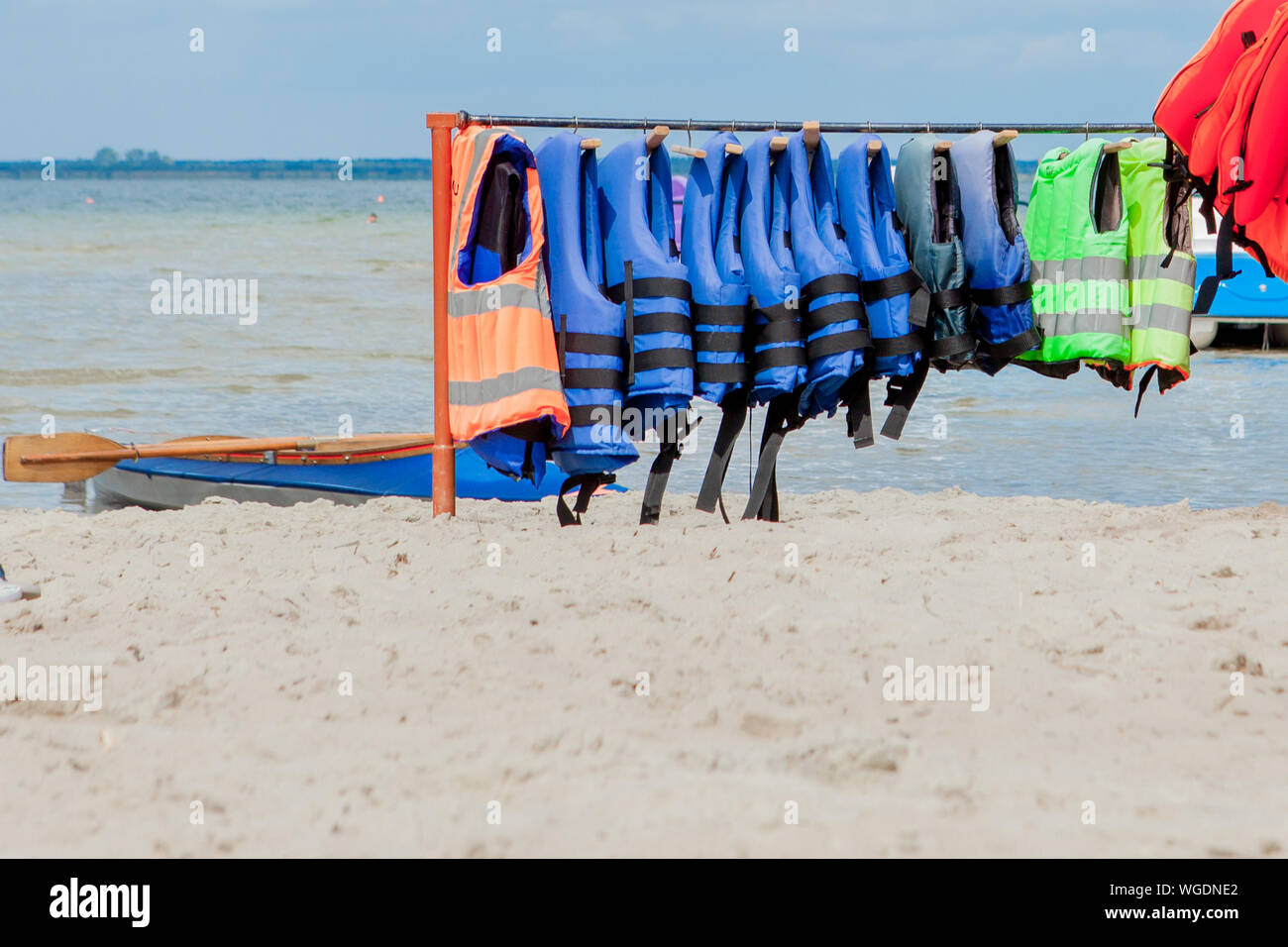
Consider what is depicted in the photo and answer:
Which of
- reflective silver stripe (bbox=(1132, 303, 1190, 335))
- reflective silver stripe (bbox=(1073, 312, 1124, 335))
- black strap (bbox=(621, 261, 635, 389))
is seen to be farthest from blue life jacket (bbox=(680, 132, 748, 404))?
reflective silver stripe (bbox=(1132, 303, 1190, 335))

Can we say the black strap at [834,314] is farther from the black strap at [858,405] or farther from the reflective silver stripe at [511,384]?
the reflective silver stripe at [511,384]

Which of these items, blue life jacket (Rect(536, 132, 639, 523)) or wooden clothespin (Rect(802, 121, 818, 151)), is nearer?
blue life jacket (Rect(536, 132, 639, 523))

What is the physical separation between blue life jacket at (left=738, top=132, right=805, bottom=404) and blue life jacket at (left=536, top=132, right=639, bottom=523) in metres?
0.54

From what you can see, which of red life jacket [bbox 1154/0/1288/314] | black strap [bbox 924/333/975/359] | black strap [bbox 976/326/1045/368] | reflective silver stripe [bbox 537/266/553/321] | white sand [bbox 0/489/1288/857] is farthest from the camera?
black strap [bbox 976/326/1045/368]

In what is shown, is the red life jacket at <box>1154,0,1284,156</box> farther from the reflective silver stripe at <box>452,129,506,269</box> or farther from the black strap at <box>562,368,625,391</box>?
the reflective silver stripe at <box>452,129,506,269</box>

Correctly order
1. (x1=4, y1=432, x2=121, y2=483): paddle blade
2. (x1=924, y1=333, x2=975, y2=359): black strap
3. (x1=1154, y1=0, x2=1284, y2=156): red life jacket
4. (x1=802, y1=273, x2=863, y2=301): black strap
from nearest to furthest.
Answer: (x1=1154, y1=0, x2=1284, y2=156): red life jacket
(x1=802, y1=273, x2=863, y2=301): black strap
(x1=924, y1=333, x2=975, y2=359): black strap
(x1=4, y1=432, x2=121, y2=483): paddle blade

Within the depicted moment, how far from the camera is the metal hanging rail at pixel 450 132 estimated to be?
466 centimetres

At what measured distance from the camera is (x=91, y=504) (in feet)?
21.9

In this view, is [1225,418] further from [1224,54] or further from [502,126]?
[502,126]

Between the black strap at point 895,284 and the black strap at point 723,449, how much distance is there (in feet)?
2.15

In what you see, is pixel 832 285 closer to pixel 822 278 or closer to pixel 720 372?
pixel 822 278

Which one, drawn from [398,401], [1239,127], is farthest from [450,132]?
[398,401]

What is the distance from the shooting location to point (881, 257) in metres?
4.65

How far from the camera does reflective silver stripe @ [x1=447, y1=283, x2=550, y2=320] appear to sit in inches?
172
